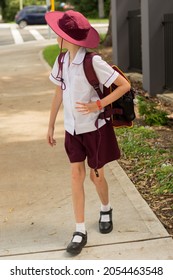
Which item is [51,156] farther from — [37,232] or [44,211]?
[37,232]

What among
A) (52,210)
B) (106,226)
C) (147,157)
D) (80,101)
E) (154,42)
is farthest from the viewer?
(154,42)

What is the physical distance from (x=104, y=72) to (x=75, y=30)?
353mm

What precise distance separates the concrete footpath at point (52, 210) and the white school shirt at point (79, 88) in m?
0.88

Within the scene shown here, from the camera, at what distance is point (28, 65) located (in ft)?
55.8

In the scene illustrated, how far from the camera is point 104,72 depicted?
13.1 ft

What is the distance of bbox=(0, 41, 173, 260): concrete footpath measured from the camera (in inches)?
165

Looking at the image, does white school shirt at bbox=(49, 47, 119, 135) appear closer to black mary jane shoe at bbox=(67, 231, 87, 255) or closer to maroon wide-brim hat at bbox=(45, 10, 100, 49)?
maroon wide-brim hat at bbox=(45, 10, 100, 49)

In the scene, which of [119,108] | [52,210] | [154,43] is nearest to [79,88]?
[119,108]

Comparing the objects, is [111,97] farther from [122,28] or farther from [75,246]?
[122,28]

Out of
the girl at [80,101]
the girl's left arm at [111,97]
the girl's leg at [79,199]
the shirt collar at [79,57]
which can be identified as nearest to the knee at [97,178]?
the girl at [80,101]

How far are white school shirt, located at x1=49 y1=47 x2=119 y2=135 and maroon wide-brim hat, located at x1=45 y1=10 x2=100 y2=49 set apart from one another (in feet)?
0.26

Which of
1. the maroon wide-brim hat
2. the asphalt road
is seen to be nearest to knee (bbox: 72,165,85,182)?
the maroon wide-brim hat

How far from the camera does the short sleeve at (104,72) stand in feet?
13.1

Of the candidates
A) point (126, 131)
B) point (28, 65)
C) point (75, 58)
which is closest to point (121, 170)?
point (126, 131)
